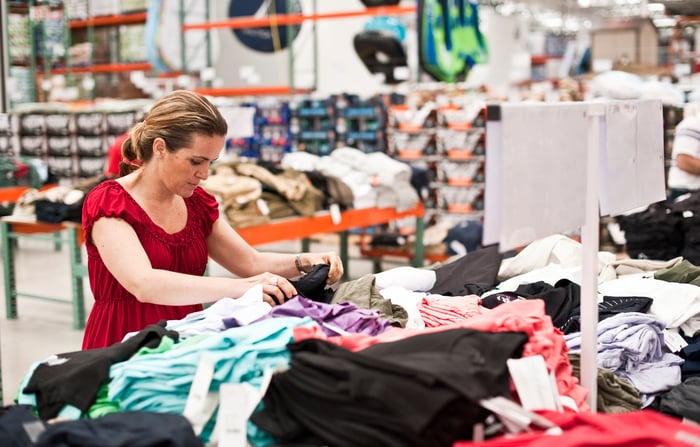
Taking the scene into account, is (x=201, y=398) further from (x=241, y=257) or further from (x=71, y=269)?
(x=71, y=269)

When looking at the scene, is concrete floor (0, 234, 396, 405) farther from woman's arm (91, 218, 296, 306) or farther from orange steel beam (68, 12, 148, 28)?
orange steel beam (68, 12, 148, 28)

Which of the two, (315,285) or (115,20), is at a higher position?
(115,20)

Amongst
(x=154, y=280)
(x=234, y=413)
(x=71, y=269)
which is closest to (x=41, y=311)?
(x=71, y=269)

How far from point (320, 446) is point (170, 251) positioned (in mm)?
1321

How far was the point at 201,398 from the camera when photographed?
1.59 meters

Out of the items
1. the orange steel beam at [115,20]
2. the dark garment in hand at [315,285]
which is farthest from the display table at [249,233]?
the orange steel beam at [115,20]

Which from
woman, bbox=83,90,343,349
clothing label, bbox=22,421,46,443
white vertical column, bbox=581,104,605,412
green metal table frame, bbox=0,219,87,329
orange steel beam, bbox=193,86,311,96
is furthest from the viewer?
orange steel beam, bbox=193,86,311,96

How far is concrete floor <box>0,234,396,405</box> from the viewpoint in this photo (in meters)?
5.38

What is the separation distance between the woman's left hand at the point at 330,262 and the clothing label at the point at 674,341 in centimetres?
100

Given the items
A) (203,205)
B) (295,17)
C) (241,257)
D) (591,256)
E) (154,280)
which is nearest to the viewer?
(591,256)

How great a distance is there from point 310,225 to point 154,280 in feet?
12.1

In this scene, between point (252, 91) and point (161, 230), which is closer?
point (161, 230)

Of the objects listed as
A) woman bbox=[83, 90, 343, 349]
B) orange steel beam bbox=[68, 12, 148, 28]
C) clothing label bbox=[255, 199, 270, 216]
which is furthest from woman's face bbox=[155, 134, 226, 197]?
orange steel beam bbox=[68, 12, 148, 28]

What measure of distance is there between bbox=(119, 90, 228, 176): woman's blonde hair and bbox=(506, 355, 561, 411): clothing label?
4.24 ft
